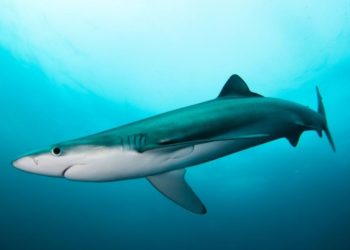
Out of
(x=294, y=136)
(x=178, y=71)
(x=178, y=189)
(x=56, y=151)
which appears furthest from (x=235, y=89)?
(x=178, y=71)

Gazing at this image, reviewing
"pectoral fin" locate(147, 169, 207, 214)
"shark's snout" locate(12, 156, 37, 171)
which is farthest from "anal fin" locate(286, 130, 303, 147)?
"shark's snout" locate(12, 156, 37, 171)

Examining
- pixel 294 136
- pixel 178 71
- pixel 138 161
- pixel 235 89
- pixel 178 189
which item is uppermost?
pixel 178 71

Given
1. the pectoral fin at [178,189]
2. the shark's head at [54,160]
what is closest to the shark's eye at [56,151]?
the shark's head at [54,160]

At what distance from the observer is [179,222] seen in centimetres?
5572

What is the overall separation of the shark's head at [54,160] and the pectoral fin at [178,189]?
123cm

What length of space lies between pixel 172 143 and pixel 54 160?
A: 3.57ft

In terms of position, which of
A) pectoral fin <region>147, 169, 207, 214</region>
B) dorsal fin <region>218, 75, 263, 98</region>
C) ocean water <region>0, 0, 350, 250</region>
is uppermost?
ocean water <region>0, 0, 350, 250</region>

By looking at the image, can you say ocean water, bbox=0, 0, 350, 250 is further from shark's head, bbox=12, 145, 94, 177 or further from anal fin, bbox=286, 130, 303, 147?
shark's head, bbox=12, 145, 94, 177

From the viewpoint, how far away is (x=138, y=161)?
2924 mm

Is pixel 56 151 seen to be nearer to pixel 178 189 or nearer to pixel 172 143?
pixel 172 143

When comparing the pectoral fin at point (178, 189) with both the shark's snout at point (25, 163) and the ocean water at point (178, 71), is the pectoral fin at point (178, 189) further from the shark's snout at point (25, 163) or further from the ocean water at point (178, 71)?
the ocean water at point (178, 71)

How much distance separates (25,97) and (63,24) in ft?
35.5

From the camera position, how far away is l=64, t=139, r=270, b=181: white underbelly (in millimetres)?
2713

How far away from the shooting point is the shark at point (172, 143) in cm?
264
